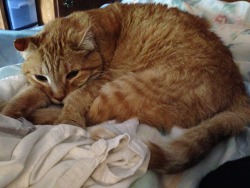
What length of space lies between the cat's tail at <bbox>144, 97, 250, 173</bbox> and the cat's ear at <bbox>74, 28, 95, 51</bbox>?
1.81 feet

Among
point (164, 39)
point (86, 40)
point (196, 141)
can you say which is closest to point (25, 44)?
point (86, 40)

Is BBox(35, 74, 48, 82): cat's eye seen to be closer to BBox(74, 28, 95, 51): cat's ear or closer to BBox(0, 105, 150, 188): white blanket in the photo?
BBox(74, 28, 95, 51): cat's ear

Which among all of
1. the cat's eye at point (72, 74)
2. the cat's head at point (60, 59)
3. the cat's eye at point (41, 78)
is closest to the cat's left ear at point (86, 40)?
the cat's head at point (60, 59)

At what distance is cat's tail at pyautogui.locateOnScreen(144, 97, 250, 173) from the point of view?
0.82m

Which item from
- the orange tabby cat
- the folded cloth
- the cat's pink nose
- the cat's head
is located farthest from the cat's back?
the folded cloth

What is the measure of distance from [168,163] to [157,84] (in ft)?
1.36

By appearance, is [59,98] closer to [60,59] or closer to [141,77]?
[60,59]

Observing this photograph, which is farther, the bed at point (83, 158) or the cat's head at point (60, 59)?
the cat's head at point (60, 59)

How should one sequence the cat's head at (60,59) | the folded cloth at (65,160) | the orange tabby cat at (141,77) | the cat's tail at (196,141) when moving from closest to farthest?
the folded cloth at (65,160), the cat's tail at (196,141), the orange tabby cat at (141,77), the cat's head at (60,59)

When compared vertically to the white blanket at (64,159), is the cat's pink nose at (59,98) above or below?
below

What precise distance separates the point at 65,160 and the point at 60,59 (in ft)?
1.78

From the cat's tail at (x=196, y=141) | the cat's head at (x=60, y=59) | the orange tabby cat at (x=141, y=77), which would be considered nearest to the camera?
the cat's tail at (x=196, y=141)

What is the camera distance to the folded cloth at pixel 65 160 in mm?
695

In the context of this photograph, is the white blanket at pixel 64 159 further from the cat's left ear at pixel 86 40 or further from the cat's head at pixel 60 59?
the cat's left ear at pixel 86 40
